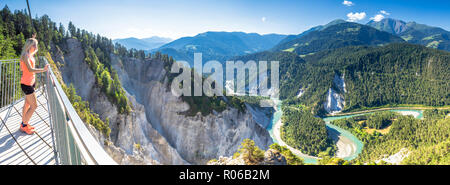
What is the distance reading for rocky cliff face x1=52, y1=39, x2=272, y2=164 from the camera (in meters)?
21.4

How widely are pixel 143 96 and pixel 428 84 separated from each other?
138 m

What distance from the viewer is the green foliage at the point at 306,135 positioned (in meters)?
58.7

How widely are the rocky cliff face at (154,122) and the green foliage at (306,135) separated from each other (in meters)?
28.4

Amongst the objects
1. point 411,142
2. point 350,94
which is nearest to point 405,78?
point 350,94

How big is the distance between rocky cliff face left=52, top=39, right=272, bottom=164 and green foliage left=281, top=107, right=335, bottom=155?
28406mm

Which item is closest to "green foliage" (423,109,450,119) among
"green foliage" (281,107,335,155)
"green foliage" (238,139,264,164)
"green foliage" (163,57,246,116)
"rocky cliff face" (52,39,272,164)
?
"green foliage" (281,107,335,155)

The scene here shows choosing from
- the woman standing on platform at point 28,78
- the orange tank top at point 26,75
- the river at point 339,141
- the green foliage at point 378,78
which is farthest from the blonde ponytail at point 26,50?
the green foliage at point 378,78

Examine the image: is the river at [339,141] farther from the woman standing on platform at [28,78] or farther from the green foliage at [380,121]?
the woman standing on platform at [28,78]

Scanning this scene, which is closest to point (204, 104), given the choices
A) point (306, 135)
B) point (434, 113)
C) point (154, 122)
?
point (154, 122)

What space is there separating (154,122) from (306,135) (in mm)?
51625

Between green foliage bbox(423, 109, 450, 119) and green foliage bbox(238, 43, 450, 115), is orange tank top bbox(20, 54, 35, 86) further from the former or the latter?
green foliage bbox(423, 109, 450, 119)
